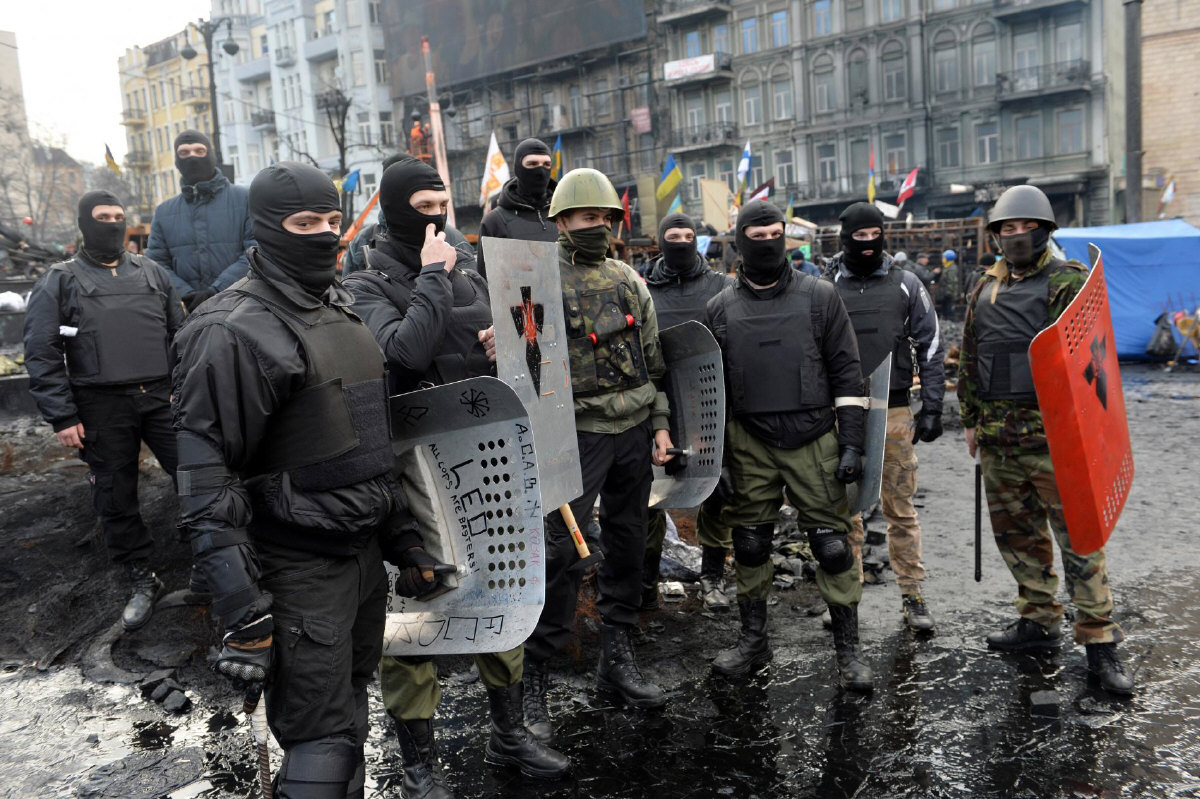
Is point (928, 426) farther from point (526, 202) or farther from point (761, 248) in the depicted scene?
point (526, 202)

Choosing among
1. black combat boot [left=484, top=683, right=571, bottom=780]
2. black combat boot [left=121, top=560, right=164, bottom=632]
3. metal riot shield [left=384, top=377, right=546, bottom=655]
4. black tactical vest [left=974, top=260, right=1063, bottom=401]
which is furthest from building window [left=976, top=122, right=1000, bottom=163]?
metal riot shield [left=384, top=377, right=546, bottom=655]

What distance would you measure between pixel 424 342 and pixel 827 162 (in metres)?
40.7

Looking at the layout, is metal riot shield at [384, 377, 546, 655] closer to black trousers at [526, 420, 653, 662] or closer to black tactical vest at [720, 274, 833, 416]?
black trousers at [526, 420, 653, 662]

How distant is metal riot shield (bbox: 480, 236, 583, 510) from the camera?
11.4ft

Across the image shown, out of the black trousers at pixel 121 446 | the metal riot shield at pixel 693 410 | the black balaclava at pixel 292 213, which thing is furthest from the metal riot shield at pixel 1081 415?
the black trousers at pixel 121 446

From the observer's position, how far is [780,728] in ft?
12.8

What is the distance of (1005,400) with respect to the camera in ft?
14.7

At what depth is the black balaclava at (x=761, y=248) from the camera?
172 inches

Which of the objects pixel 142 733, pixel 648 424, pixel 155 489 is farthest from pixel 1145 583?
pixel 155 489

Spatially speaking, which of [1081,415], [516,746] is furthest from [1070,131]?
[516,746]

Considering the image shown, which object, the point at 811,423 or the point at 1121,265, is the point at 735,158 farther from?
the point at 811,423

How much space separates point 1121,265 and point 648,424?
14.9 m

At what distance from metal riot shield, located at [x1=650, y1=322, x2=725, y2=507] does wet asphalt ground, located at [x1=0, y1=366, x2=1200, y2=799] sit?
0.93m

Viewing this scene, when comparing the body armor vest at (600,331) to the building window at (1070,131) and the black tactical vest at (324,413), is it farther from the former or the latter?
the building window at (1070,131)
